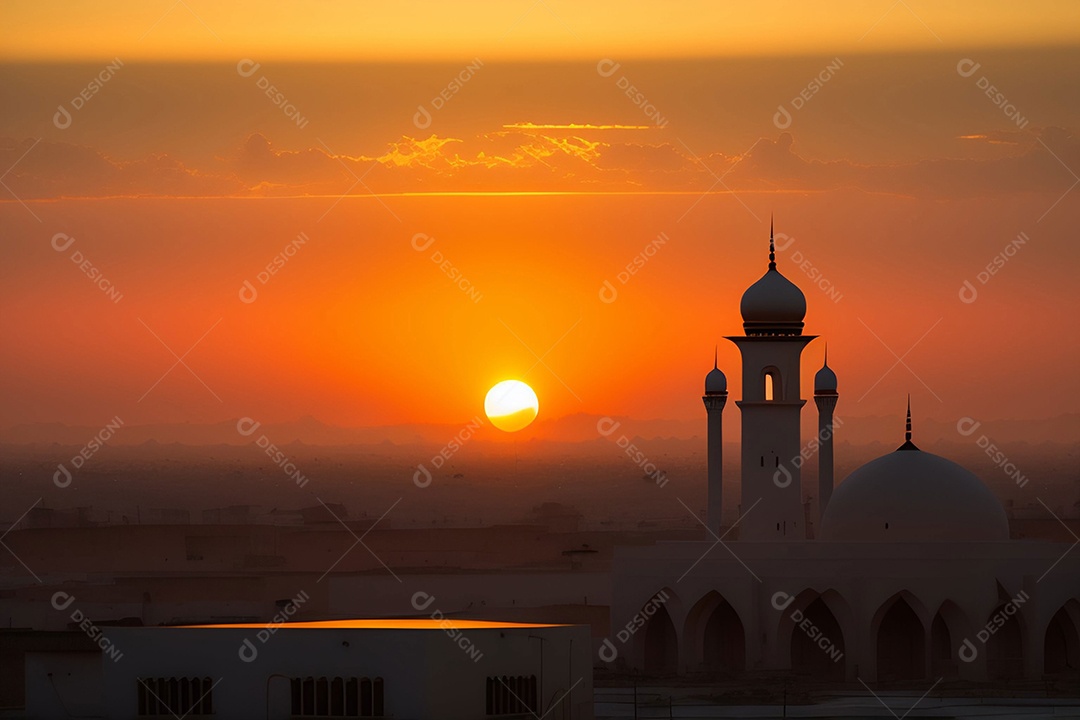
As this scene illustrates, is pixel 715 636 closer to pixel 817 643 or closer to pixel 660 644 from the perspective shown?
pixel 660 644

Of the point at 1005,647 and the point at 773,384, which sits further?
the point at 773,384

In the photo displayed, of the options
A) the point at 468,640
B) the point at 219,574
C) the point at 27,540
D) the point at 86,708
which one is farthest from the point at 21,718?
the point at 27,540

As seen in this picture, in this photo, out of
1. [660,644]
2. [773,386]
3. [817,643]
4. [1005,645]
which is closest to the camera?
[817,643]

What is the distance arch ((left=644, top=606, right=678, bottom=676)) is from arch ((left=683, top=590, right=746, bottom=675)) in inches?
30.5

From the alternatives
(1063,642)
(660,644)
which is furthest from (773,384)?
(1063,642)

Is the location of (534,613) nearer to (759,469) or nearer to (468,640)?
(759,469)

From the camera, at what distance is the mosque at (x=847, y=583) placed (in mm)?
43562

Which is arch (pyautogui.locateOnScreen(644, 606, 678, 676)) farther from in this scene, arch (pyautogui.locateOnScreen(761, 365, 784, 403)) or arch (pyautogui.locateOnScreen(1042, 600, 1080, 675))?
arch (pyautogui.locateOnScreen(1042, 600, 1080, 675))

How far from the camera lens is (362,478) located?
150500 millimetres

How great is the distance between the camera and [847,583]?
43719 millimetres

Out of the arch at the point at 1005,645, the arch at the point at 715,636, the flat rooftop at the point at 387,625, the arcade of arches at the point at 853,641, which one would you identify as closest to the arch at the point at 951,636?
the arcade of arches at the point at 853,641

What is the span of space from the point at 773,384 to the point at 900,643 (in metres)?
6.94

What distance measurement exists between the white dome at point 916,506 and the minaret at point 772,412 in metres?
1.50

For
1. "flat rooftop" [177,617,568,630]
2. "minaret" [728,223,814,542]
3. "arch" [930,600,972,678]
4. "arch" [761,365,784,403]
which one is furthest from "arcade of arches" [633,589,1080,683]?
"flat rooftop" [177,617,568,630]
